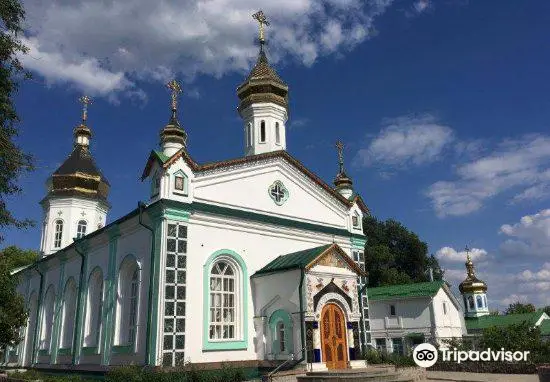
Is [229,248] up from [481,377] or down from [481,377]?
up

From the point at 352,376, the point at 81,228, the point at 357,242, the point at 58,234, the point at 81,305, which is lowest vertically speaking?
the point at 352,376

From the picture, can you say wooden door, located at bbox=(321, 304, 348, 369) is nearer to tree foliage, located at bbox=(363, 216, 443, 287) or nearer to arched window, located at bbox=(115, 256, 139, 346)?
arched window, located at bbox=(115, 256, 139, 346)

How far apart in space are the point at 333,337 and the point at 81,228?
1915 cm

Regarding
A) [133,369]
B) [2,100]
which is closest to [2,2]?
[2,100]

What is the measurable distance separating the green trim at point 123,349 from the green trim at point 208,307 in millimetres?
2359

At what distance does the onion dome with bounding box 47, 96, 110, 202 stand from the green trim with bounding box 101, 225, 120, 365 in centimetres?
1208

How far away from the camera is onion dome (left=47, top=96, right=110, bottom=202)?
2962cm

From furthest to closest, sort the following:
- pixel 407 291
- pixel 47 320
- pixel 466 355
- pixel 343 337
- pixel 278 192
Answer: pixel 407 291
pixel 47 320
pixel 278 192
pixel 466 355
pixel 343 337

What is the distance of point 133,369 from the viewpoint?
1366 cm

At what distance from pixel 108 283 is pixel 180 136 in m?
6.08

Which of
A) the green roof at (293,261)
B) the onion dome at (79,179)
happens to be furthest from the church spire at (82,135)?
the green roof at (293,261)

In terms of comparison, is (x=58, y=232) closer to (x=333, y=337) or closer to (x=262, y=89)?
(x=262, y=89)

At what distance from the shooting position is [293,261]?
16.8 m

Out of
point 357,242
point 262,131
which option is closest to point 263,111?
point 262,131
